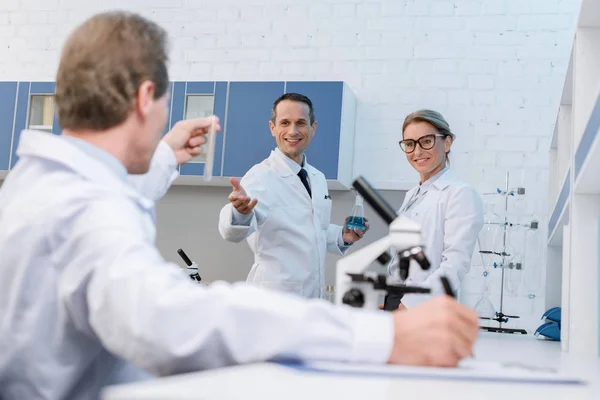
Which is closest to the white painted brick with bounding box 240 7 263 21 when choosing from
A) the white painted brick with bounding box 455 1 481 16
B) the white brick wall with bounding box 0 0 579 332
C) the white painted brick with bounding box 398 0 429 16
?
the white brick wall with bounding box 0 0 579 332

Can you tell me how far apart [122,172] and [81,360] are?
290 millimetres

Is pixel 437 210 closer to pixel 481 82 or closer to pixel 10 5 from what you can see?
pixel 481 82

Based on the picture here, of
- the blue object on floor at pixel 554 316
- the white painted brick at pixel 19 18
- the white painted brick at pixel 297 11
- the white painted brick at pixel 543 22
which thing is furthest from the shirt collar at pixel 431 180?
the white painted brick at pixel 19 18

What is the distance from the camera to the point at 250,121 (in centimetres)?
423

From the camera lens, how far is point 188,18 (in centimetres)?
481

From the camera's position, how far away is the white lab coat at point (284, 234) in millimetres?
3078

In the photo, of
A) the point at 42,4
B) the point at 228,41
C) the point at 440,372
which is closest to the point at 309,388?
the point at 440,372

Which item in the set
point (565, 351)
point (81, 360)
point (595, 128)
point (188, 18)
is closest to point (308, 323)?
point (81, 360)

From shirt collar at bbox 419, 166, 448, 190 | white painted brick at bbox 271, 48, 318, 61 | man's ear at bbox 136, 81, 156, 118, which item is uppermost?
white painted brick at bbox 271, 48, 318, 61

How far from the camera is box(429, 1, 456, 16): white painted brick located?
4.41 metres

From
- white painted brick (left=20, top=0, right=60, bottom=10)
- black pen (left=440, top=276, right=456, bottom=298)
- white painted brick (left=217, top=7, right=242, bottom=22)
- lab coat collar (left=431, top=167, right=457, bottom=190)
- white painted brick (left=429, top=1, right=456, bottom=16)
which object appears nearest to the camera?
black pen (left=440, top=276, right=456, bottom=298)

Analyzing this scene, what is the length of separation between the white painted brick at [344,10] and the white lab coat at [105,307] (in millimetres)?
3763

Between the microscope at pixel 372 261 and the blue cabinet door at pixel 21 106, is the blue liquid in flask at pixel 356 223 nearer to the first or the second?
the microscope at pixel 372 261

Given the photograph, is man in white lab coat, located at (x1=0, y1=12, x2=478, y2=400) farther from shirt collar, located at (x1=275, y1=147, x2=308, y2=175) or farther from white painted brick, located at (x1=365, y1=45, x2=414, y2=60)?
white painted brick, located at (x1=365, y1=45, x2=414, y2=60)
